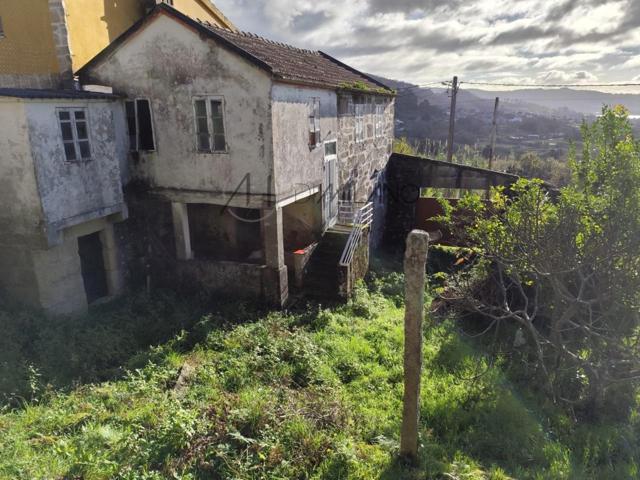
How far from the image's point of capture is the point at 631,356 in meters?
8.11

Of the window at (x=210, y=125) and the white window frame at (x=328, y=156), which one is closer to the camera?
the window at (x=210, y=125)

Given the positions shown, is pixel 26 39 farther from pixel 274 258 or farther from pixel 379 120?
pixel 379 120

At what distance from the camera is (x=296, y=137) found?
1234 cm

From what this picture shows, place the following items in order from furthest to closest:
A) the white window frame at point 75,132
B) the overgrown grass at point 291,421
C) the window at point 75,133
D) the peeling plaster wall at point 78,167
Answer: the window at point 75,133
the white window frame at point 75,132
the peeling plaster wall at point 78,167
the overgrown grass at point 291,421

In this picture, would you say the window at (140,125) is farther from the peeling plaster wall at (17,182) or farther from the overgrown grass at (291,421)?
the overgrown grass at (291,421)

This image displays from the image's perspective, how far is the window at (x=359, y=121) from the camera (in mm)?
16812

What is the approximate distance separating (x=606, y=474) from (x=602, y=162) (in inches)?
201

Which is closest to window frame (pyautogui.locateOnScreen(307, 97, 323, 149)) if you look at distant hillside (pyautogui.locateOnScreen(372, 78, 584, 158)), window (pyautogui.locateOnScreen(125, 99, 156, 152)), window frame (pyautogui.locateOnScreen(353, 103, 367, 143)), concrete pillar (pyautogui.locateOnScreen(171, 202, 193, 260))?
window frame (pyautogui.locateOnScreen(353, 103, 367, 143))

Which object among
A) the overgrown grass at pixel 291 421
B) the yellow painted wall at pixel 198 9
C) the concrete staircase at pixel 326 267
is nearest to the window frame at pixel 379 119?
the concrete staircase at pixel 326 267

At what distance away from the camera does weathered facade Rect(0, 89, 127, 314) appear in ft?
30.9

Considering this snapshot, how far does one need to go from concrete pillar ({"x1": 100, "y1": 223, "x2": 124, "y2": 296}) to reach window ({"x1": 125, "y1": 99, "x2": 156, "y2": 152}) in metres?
2.33

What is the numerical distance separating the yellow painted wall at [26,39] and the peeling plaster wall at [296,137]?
6190 millimetres

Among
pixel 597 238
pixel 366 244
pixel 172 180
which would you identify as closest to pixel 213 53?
pixel 172 180

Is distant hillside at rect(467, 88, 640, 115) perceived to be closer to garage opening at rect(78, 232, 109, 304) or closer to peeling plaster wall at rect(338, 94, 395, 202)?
peeling plaster wall at rect(338, 94, 395, 202)
